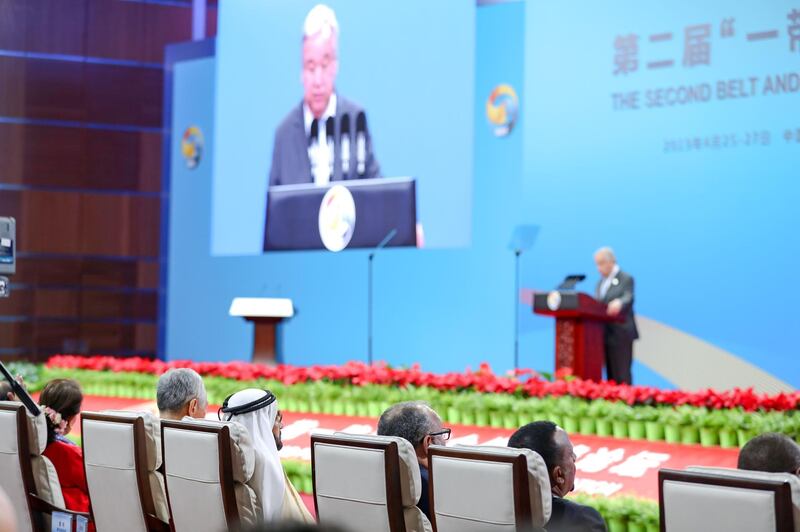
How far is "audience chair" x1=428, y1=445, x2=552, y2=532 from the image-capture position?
2250 mm

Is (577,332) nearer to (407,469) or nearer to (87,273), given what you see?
(407,469)

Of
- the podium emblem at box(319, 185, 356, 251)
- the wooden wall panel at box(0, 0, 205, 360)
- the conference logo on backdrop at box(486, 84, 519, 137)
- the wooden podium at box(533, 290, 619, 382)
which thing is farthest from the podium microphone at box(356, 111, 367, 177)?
the wooden wall panel at box(0, 0, 205, 360)

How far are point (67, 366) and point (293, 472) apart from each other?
4205 mm

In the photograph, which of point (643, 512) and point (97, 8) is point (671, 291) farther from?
point (97, 8)

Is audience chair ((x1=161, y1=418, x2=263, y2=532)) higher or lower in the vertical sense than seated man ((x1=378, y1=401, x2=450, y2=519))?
lower

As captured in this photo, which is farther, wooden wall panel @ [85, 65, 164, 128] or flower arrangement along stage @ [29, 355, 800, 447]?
wooden wall panel @ [85, 65, 164, 128]

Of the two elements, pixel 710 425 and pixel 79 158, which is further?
pixel 79 158

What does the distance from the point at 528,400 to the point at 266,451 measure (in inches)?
101

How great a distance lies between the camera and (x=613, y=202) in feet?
27.2

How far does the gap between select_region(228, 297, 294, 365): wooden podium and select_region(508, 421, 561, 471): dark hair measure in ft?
23.8

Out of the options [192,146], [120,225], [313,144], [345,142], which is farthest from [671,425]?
[120,225]

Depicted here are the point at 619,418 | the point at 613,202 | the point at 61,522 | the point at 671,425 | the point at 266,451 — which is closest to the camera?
the point at 266,451

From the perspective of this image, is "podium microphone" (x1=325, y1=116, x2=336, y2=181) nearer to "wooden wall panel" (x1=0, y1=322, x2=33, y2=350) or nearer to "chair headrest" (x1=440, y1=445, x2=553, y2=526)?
"wooden wall panel" (x1=0, y1=322, x2=33, y2=350)

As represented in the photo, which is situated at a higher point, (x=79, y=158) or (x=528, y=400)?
(x=79, y=158)
